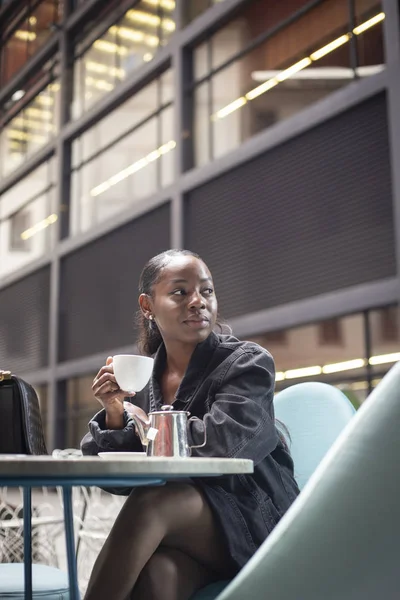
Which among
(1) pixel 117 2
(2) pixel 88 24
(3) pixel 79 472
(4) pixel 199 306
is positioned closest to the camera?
(3) pixel 79 472

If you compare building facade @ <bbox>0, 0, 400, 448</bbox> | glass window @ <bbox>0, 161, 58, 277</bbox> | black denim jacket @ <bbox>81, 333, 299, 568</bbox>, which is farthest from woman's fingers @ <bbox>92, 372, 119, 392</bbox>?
glass window @ <bbox>0, 161, 58, 277</bbox>

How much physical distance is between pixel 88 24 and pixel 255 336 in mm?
7164

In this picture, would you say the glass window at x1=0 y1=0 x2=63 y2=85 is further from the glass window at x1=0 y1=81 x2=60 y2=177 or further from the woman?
the woman

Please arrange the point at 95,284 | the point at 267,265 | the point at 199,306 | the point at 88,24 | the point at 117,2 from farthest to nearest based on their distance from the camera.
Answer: the point at 88,24 → the point at 117,2 → the point at 95,284 → the point at 267,265 → the point at 199,306

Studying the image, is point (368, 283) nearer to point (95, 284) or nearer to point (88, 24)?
point (95, 284)

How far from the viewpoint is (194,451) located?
1608 millimetres

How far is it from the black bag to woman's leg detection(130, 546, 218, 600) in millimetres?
508

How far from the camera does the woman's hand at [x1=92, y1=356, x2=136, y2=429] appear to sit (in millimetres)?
1734

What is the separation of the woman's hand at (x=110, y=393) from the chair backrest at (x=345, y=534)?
2.03 feet

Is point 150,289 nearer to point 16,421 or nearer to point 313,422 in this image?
point 16,421

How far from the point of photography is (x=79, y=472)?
3.71 ft

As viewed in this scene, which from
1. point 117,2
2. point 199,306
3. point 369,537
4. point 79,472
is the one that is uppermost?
point 117,2

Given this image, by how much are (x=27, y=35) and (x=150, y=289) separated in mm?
13781

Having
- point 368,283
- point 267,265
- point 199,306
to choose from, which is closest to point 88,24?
point 267,265
